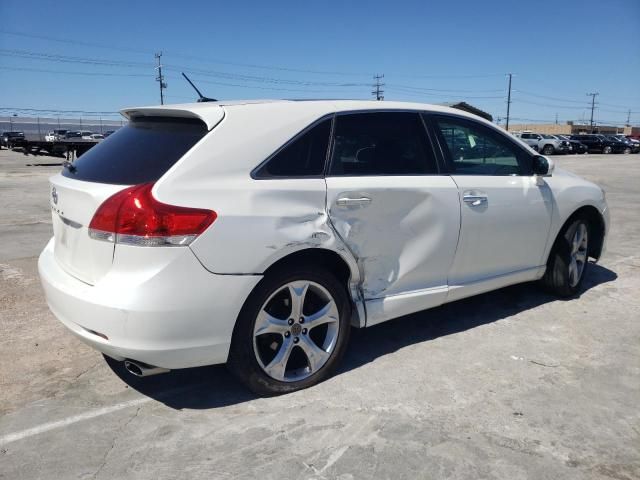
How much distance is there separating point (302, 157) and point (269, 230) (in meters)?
0.54

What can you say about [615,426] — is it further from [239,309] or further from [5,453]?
[5,453]

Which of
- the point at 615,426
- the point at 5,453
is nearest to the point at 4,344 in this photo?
the point at 5,453

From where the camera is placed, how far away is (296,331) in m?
3.19

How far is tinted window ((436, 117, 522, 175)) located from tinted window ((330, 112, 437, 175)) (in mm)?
246

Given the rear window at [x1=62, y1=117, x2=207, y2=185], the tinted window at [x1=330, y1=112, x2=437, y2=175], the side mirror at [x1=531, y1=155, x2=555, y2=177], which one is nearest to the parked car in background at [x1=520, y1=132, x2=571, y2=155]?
the side mirror at [x1=531, y1=155, x2=555, y2=177]

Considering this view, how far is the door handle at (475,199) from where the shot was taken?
12.7ft

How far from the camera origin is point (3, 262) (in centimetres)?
612

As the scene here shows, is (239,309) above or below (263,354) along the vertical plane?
above

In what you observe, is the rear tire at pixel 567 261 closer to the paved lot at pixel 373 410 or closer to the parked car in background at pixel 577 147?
the paved lot at pixel 373 410

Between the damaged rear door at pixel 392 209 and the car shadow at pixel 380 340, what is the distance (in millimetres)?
407

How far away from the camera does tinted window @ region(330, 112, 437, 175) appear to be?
134 inches

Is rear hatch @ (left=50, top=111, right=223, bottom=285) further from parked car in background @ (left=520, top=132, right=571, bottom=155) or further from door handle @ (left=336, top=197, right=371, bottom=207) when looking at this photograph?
parked car in background @ (left=520, top=132, right=571, bottom=155)

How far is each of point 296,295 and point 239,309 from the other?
38cm

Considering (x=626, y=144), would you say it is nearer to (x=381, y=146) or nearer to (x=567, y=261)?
(x=567, y=261)
